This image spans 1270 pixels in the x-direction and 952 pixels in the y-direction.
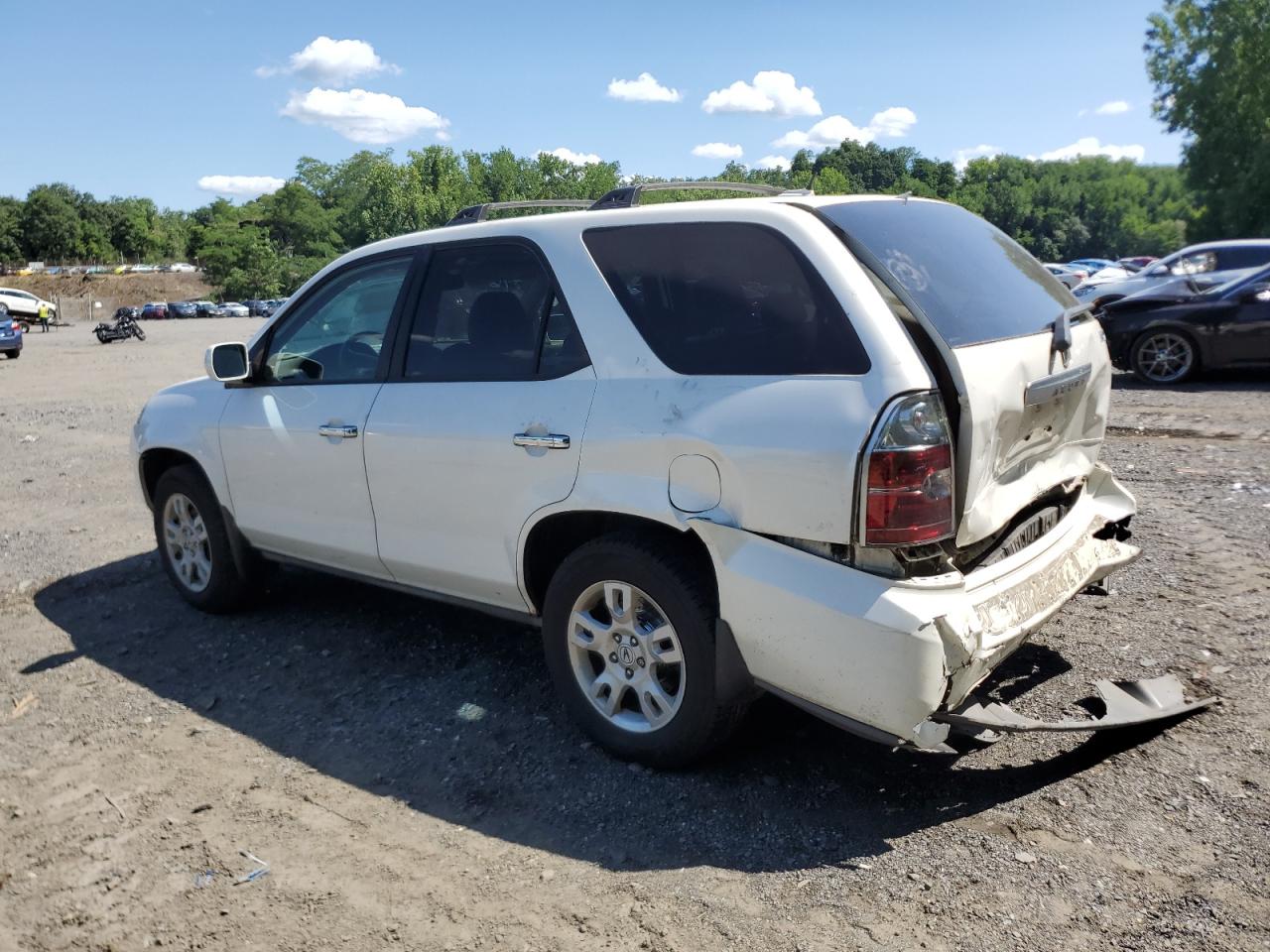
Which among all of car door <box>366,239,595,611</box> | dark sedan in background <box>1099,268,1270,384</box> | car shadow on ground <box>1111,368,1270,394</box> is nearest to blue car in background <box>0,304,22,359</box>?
dark sedan in background <box>1099,268,1270,384</box>

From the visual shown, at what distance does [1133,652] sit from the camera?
439 centimetres

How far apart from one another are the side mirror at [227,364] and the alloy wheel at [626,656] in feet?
7.52

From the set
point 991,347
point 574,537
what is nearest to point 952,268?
point 991,347

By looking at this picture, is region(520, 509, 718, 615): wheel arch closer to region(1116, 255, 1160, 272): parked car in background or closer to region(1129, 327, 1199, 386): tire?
region(1129, 327, 1199, 386): tire

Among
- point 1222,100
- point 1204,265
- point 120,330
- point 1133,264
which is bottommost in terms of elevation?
point 120,330

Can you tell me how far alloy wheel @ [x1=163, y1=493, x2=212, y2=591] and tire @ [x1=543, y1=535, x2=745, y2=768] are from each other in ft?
8.08

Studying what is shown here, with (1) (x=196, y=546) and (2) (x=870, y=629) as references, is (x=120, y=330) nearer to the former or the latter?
(1) (x=196, y=546)

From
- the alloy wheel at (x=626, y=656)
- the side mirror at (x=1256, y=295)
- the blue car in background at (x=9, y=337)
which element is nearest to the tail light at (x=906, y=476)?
the alloy wheel at (x=626, y=656)

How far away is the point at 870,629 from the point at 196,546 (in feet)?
12.7

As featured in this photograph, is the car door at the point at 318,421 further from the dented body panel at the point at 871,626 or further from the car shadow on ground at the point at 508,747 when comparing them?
the dented body panel at the point at 871,626

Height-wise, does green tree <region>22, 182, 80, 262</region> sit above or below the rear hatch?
above

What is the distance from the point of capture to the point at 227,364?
4.91 meters

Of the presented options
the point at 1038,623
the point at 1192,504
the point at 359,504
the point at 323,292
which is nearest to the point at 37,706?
the point at 359,504

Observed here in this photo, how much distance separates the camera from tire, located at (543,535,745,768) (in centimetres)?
333
